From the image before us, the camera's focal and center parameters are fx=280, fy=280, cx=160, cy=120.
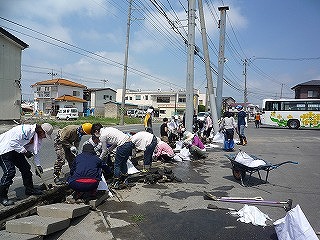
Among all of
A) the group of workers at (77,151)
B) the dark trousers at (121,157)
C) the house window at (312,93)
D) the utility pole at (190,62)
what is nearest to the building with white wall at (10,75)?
the utility pole at (190,62)

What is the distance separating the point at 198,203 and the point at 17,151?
3379 mm

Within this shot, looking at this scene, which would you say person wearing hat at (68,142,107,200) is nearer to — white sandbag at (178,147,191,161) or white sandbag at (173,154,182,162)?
white sandbag at (173,154,182,162)

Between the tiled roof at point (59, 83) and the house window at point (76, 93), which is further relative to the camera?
the house window at point (76, 93)

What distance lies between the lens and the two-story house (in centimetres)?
5356

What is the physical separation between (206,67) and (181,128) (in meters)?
3.94

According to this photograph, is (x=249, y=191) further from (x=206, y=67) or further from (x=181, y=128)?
(x=206, y=67)

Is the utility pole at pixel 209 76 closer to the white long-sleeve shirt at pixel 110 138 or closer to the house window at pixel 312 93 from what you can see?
the white long-sleeve shirt at pixel 110 138

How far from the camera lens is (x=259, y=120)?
109 ft

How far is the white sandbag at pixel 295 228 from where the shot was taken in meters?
3.20

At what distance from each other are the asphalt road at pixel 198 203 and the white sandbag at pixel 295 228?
1.52 ft

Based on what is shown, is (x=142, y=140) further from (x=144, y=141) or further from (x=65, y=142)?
(x=65, y=142)

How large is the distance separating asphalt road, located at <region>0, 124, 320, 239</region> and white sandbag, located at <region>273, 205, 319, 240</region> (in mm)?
463

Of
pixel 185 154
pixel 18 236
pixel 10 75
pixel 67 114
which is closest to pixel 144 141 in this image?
pixel 18 236

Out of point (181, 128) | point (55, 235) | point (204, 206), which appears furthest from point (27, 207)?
point (181, 128)
